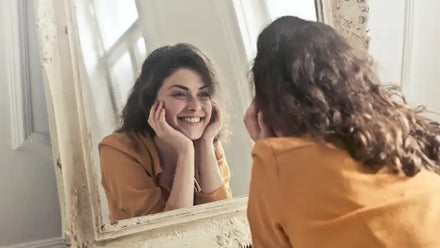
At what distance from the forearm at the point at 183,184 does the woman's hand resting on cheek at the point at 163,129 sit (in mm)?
20

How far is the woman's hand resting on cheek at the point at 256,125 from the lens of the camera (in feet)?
3.26

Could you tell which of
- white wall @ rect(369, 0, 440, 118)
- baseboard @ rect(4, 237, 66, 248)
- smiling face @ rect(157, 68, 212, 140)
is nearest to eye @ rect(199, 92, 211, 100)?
smiling face @ rect(157, 68, 212, 140)

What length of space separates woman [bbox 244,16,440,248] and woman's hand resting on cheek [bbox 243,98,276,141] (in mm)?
26

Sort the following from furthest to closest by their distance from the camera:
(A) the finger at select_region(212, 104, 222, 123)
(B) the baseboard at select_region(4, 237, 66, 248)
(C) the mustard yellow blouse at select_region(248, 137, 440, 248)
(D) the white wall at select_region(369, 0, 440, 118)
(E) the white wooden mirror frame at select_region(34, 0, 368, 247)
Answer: (D) the white wall at select_region(369, 0, 440, 118)
(A) the finger at select_region(212, 104, 222, 123)
(B) the baseboard at select_region(4, 237, 66, 248)
(E) the white wooden mirror frame at select_region(34, 0, 368, 247)
(C) the mustard yellow blouse at select_region(248, 137, 440, 248)

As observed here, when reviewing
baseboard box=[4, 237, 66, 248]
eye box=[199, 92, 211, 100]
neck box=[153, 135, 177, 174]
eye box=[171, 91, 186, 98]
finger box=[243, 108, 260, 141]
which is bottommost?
baseboard box=[4, 237, 66, 248]

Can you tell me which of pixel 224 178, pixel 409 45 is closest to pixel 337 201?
pixel 224 178

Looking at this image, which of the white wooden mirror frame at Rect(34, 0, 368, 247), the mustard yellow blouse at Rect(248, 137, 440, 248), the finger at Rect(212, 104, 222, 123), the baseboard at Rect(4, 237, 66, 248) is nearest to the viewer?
the mustard yellow blouse at Rect(248, 137, 440, 248)

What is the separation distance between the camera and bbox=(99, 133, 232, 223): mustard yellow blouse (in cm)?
101

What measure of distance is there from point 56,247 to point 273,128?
1.62 ft

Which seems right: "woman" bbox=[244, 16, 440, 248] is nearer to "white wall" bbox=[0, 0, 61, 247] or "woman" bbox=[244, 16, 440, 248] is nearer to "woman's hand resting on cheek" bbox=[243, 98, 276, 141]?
"woman's hand resting on cheek" bbox=[243, 98, 276, 141]

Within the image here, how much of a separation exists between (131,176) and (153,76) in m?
0.21

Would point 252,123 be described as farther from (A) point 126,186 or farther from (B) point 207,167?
(A) point 126,186

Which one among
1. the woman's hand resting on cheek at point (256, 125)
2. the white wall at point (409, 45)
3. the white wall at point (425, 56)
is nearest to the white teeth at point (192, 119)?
the woman's hand resting on cheek at point (256, 125)

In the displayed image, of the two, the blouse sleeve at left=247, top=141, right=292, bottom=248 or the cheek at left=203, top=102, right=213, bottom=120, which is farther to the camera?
the cheek at left=203, top=102, right=213, bottom=120
